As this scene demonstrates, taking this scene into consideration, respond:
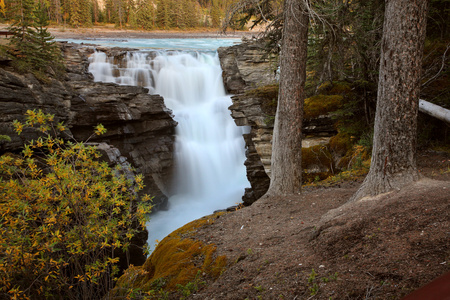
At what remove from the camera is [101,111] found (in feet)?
58.5

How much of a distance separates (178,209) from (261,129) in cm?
835

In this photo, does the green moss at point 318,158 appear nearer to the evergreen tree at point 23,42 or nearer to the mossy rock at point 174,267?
the mossy rock at point 174,267

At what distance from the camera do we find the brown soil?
9.86ft

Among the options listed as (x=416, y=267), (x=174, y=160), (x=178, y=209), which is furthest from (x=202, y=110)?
(x=416, y=267)

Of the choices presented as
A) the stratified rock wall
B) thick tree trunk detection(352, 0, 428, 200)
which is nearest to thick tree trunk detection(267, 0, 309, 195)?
the stratified rock wall

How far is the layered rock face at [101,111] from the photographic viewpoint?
46.4 ft

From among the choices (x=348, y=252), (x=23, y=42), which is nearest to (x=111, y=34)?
(x=23, y=42)

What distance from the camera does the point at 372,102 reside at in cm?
1045

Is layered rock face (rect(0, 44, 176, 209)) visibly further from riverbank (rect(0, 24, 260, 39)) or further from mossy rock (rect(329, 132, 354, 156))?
riverbank (rect(0, 24, 260, 39))

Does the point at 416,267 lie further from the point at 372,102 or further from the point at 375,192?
the point at 372,102

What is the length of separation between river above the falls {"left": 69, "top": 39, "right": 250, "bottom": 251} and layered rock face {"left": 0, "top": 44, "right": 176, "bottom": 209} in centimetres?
99

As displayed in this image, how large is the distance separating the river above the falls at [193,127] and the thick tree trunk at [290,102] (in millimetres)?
10738

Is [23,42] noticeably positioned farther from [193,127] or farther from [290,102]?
[290,102]

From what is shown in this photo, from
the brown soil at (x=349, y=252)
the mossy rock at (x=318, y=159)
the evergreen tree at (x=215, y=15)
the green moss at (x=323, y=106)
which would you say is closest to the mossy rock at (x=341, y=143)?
the mossy rock at (x=318, y=159)
